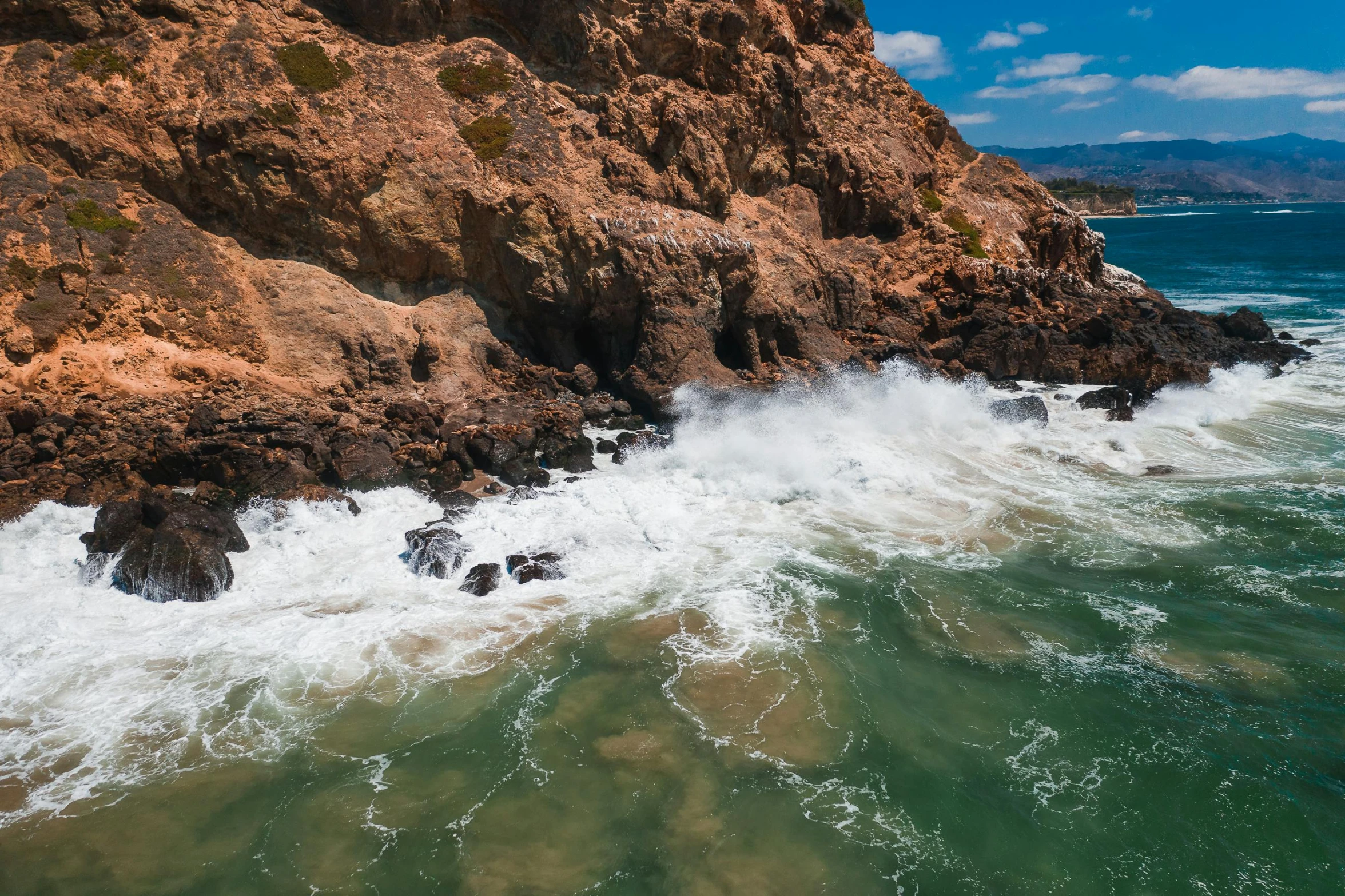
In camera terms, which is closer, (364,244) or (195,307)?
(195,307)

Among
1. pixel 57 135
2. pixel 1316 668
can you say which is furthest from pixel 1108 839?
pixel 57 135

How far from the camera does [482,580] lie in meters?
15.6

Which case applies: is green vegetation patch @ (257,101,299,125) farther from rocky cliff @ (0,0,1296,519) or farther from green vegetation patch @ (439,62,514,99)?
green vegetation patch @ (439,62,514,99)

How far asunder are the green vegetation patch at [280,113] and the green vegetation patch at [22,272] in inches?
283

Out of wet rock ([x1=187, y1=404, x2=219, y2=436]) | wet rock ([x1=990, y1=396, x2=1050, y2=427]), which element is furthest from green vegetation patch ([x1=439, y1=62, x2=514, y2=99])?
wet rock ([x1=990, y1=396, x2=1050, y2=427])

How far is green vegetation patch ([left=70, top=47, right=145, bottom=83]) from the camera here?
22.5 m

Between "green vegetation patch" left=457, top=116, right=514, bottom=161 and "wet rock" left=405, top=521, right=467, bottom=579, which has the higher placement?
"green vegetation patch" left=457, top=116, right=514, bottom=161

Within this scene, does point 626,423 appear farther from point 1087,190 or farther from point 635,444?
point 1087,190

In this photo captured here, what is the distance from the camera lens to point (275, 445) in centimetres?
1956

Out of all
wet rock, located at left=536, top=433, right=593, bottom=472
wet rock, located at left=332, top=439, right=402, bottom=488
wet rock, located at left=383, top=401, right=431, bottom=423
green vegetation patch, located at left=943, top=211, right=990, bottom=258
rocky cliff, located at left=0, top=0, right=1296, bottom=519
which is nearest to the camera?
wet rock, located at left=332, top=439, right=402, bottom=488

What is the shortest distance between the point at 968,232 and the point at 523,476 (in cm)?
2644

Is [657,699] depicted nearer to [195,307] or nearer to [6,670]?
[6,670]

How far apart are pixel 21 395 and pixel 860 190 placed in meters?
30.1

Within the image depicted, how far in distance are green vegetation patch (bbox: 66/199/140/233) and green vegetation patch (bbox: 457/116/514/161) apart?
9903mm
